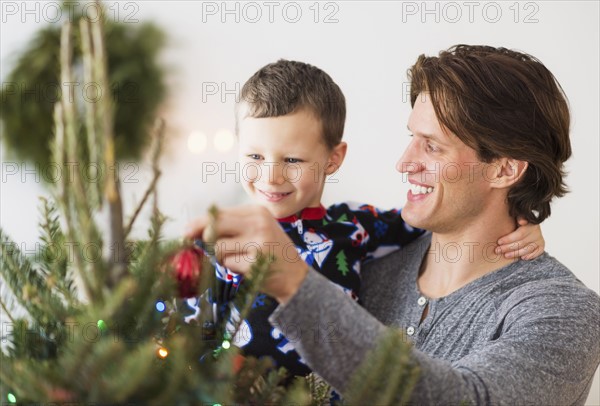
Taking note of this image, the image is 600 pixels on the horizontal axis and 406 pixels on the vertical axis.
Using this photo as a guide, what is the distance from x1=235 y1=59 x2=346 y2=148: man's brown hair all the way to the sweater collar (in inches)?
5.6

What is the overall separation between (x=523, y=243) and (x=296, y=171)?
0.50 metres

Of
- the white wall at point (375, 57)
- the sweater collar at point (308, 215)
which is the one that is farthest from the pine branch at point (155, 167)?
the white wall at point (375, 57)

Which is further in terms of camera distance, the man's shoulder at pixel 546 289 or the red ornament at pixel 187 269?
the man's shoulder at pixel 546 289

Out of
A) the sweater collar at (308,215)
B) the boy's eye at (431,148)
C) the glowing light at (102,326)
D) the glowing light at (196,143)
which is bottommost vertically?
Answer: the sweater collar at (308,215)

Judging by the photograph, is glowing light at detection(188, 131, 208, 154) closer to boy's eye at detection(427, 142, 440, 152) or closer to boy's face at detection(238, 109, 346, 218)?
boy's face at detection(238, 109, 346, 218)

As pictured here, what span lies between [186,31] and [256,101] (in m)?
1.52

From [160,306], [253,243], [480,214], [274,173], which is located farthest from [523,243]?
[160,306]

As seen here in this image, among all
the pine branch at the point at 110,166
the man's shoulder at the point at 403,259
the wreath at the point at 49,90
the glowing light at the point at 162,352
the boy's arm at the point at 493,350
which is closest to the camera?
the pine branch at the point at 110,166

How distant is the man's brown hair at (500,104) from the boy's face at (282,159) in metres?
0.28

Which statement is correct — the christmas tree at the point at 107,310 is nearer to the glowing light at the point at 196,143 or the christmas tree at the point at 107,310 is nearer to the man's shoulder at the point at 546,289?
the man's shoulder at the point at 546,289

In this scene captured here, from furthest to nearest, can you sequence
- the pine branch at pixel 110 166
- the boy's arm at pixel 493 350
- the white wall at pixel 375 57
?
the white wall at pixel 375 57, the boy's arm at pixel 493 350, the pine branch at pixel 110 166

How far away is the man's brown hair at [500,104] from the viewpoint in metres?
1.59

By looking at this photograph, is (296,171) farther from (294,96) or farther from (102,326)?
(102,326)

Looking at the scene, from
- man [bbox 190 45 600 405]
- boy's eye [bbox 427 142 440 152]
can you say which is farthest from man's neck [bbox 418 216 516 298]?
boy's eye [bbox 427 142 440 152]
